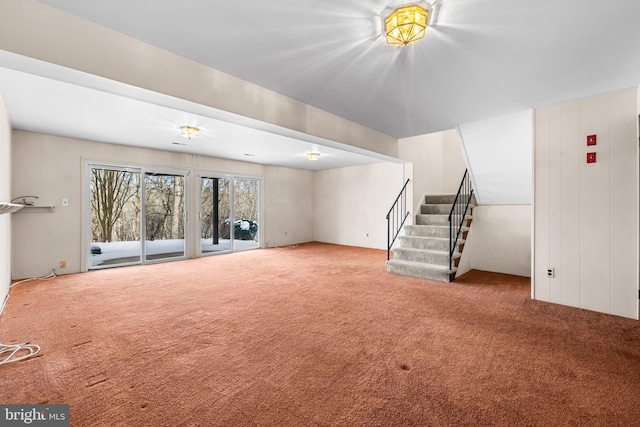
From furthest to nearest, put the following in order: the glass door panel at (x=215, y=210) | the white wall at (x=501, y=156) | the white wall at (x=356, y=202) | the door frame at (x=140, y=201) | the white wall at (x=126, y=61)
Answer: the white wall at (x=356, y=202) < the glass door panel at (x=215, y=210) < the door frame at (x=140, y=201) < the white wall at (x=501, y=156) < the white wall at (x=126, y=61)

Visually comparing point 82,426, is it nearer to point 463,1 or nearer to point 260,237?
point 463,1

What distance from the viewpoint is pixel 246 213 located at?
308 inches

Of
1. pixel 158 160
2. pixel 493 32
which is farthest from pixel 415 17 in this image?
pixel 158 160

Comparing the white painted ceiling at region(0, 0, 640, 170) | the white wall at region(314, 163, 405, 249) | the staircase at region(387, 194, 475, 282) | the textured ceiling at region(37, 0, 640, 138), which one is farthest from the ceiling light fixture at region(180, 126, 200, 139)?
the white wall at region(314, 163, 405, 249)

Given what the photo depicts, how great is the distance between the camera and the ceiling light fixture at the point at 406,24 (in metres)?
1.71

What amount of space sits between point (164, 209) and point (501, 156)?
6.86 meters

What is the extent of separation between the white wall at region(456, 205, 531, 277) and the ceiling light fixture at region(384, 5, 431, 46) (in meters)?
3.83

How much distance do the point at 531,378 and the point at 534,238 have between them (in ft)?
7.33

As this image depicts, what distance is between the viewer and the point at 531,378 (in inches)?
72.2

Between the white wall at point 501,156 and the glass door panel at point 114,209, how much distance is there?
21.4 ft

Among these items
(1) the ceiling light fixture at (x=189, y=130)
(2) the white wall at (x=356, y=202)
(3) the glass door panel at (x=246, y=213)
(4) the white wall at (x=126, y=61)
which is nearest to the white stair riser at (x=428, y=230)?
(2) the white wall at (x=356, y=202)

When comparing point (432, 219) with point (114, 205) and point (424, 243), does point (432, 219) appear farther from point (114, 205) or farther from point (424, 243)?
point (114, 205)

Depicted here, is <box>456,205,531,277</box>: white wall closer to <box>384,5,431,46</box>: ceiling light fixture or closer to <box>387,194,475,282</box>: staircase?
<box>387,194,475,282</box>: staircase

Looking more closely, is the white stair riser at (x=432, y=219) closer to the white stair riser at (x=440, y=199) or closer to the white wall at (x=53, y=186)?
the white stair riser at (x=440, y=199)
